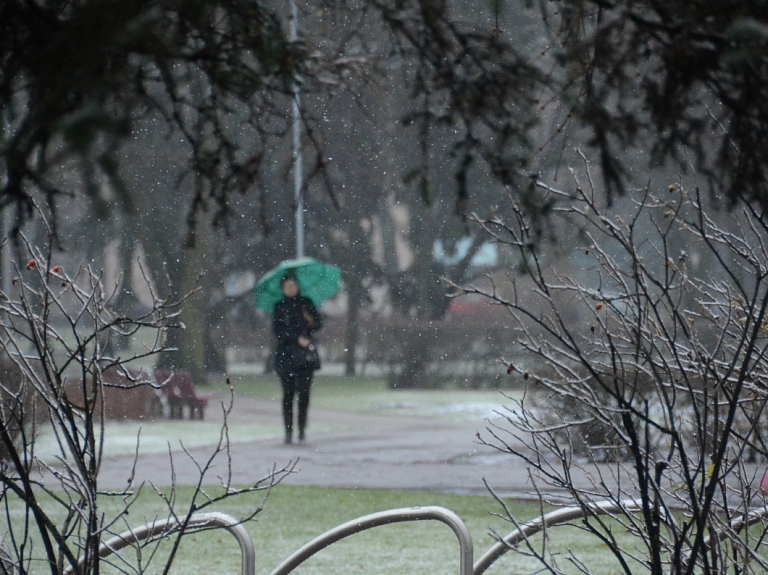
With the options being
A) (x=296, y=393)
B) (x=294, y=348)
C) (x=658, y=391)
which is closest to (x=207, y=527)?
(x=658, y=391)

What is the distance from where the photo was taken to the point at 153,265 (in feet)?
35.0

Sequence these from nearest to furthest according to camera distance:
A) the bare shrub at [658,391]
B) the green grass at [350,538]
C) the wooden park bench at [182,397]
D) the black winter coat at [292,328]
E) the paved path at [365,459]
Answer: the bare shrub at [658,391] < the green grass at [350,538] < the paved path at [365,459] < the black winter coat at [292,328] < the wooden park bench at [182,397]

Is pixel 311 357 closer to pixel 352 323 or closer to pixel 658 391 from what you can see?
pixel 352 323

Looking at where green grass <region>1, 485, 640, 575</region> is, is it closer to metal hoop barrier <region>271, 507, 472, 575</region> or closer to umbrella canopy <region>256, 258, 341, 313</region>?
umbrella canopy <region>256, 258, 341, 313</region>

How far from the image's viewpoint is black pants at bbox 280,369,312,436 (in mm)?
9891

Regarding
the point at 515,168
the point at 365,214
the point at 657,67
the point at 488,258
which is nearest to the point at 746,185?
the point at 657,67

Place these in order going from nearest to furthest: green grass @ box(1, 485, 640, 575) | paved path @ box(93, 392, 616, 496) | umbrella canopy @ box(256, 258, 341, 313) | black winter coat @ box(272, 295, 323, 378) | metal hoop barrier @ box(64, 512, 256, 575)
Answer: metal hoop barrier @ box(64, 512, 256, 575)
green grass @ box(1, 485, 640, 575)
paved path @ box(93, 392, 616, 496)
black winter coat @ box(272, 295, 323, 378)
umbrella canopy @ box(256, 258, 341, 313)

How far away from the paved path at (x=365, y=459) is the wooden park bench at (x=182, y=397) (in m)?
0.40

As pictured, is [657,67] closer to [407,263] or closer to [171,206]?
[407,263]

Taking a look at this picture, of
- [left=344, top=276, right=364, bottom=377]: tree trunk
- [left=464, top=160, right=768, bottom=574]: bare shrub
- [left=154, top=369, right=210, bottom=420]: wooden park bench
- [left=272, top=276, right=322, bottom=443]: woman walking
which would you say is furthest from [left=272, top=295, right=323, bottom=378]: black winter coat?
[left=464, top=160, right=768, bottom=574]: bare shrub

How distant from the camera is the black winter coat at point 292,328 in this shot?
9.82 m

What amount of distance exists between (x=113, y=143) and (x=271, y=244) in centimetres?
961

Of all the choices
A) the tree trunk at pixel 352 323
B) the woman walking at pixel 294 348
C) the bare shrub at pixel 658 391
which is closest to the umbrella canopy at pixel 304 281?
the woman walking at pixel 294 348

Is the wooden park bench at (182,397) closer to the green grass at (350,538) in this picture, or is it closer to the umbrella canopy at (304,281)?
the umbrella canopy at (304,281)
